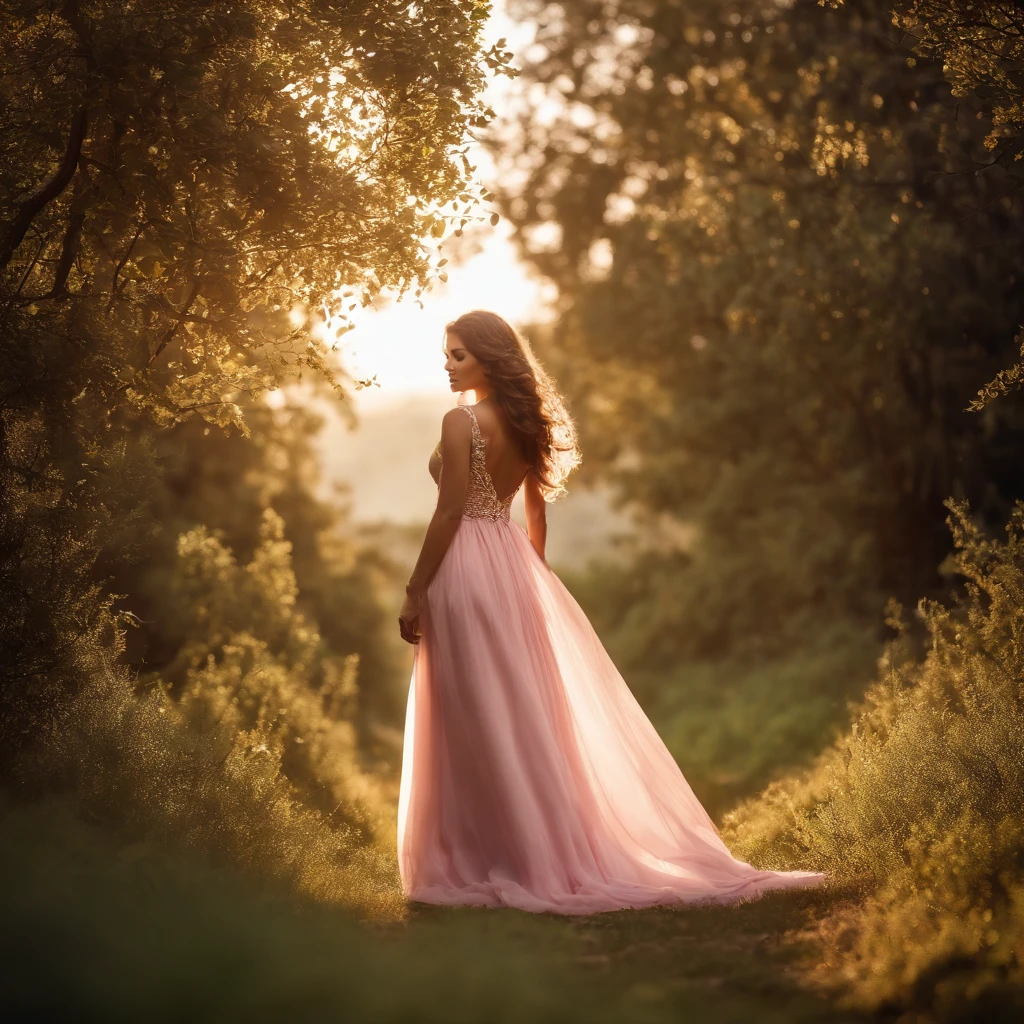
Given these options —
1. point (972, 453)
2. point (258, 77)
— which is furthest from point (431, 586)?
point (972, 453)

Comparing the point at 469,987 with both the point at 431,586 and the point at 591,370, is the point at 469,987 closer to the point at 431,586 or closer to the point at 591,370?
the point at 431,586

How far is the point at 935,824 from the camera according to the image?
5.78m

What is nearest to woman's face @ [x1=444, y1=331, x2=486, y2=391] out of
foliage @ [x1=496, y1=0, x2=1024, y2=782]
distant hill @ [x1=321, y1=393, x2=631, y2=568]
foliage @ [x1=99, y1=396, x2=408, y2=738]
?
foliage @ [x1=99, y1=396, x2=408, y2=738]

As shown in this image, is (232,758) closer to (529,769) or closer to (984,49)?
(529,769)

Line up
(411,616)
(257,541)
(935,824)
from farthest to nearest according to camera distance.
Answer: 1. (257,541)
2. (411,616)
3. (935,824)

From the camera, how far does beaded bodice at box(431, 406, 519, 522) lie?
6.70 m

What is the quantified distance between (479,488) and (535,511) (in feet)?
2.05

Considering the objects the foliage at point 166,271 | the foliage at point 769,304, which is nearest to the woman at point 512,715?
the foliage at point 166,271

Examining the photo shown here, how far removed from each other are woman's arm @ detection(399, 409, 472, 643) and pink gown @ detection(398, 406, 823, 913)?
68 millimetres

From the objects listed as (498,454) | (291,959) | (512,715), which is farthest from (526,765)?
(291,959)

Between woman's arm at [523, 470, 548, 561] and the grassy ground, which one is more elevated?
woman's arm at [523, 470, 548, 561]

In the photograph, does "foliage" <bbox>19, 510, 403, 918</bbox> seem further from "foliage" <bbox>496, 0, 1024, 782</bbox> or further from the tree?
"foliage" <bbox>496, 0, 1024, 782</bbox>

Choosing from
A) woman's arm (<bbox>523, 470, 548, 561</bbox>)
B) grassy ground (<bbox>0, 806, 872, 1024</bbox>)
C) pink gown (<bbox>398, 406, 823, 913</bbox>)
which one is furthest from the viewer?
woman's arm (<bbox>523, 470, 548, 561</bbox>)

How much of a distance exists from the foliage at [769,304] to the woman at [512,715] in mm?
4633
